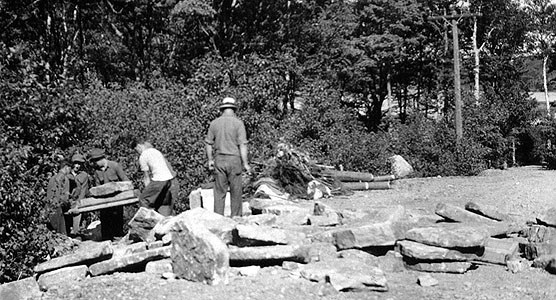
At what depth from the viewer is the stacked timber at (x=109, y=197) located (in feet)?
34.2

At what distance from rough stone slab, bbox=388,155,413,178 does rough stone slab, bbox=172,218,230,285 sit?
1593cm

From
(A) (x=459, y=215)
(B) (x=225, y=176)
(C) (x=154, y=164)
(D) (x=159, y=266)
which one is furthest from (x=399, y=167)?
(D) (x=159, y=266)

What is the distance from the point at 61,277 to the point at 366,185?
10794 mm

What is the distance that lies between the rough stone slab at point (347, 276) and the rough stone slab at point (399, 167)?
1518 cm

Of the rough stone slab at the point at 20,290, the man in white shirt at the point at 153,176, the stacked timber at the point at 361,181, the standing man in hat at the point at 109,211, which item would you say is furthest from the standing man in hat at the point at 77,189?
the stacked timber at the point at 361,181

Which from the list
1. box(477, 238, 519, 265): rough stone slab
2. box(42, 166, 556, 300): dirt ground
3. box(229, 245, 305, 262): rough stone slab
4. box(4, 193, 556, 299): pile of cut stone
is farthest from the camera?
box(477, 238, 519, 265): rough stone slab

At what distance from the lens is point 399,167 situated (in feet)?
76.8

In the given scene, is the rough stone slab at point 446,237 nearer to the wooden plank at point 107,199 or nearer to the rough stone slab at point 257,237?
the rough stone slab at point 257,237

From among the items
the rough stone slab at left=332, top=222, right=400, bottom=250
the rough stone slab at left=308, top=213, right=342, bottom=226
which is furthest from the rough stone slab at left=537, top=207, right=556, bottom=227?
the rough stone slab at left=308, top=213, right=342, bottom=226

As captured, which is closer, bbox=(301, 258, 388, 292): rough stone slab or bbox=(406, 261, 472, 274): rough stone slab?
bbox=(301, 258, 388, 292): rough stone slab

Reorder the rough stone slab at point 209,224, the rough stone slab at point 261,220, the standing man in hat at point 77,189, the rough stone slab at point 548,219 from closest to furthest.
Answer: the rough stone slab at point 209,224, the rough stone slab at point 548,219, the rough stone slab at point 261,220, the standing man in hat at point 77,189

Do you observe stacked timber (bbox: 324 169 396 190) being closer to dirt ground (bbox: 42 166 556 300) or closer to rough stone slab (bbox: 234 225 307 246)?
dirt ground (bbox: 42 166 556 300)

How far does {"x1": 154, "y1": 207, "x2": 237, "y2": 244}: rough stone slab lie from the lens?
835 cm

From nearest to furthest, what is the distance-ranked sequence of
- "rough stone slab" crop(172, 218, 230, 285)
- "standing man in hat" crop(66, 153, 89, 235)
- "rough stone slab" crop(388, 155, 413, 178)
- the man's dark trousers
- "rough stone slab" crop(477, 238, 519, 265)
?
"rough stone slab" crop(172, 218, 230, 285) → "rough stone slab" crop(477, 238, 519, 265) → the man's dark trousers → "standing man in hat" crop(66, 153, 89, 235) → "rough stone slab" crop(388, 155, 413, 178)
